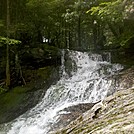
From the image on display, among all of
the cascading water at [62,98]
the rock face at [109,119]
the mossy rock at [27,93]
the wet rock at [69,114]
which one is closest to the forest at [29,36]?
the mossy rock at [27,93]

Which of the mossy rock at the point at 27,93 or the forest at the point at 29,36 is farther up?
the forest at the point at 29,36

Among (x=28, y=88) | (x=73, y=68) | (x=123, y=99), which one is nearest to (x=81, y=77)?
(x=73, y=68)

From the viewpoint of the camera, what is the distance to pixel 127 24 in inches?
666

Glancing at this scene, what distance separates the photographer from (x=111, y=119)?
140 inches

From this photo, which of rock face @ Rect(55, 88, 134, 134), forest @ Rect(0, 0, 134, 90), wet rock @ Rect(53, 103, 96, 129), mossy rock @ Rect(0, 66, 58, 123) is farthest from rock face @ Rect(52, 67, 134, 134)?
forest @ Rect(0, 0, 134, 90)

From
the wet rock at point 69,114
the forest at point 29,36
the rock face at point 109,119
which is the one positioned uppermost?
the forest at point 29,36

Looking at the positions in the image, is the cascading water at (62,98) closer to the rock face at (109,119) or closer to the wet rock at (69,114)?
the wet rock at (69,114)

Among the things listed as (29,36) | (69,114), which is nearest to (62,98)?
(69,114)

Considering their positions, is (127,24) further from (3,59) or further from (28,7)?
(3,59)

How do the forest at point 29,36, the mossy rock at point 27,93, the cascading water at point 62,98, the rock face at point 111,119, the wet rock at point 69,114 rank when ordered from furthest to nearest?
the forest at point 29,36 → the mossy rock at point 27,93 → the cascading water at point 62,98 → the wet rock at point 69,114 → the rock face at point 111,119

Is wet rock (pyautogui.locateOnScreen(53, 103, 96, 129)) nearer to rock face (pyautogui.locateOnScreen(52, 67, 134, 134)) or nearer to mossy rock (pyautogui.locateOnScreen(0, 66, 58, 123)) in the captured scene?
mossy rock (pyautogui.locateOnScreen(0, 66, 58, 123))

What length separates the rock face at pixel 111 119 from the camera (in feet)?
9.62

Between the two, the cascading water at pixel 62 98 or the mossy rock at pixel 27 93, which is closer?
the cascading water at pixel 62 98

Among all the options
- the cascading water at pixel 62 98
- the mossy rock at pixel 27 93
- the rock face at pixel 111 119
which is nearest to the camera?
the rock face at pixel 111 119
